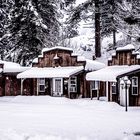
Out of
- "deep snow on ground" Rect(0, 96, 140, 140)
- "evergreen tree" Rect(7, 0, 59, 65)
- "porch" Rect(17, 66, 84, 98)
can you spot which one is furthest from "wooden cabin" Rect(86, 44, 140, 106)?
"evergreen tree" Rect(7, 0, 59, 65)

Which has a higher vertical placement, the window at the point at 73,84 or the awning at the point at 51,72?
the awning at the point at 51,72

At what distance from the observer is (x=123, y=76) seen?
32438mm

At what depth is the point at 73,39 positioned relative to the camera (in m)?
75.9

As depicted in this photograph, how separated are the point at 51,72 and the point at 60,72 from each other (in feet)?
4.14

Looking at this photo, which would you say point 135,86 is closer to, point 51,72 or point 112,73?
point 112,73

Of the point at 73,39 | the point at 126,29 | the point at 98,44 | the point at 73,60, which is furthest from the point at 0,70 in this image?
the point at 73,39

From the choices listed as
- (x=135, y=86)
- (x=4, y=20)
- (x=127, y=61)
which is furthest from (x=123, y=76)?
(x=4, y=20)

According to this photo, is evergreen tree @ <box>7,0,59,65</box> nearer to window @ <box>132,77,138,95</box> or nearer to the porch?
the porch

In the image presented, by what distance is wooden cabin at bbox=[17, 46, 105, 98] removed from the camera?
128 feet

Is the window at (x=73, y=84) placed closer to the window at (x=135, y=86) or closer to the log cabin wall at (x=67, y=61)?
the log cabin wall at (x=67, y=61)

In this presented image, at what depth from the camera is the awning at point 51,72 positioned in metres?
37.5

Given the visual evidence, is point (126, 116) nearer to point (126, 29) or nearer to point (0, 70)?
point (126, 29)

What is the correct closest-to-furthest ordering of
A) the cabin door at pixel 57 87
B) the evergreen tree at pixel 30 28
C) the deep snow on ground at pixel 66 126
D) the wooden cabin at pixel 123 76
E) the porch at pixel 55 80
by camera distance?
the deep snow on ground at pixel 66 126 < the wooden cabin at pixel 123 76 < the porch at pixel 55 80 < the cabin door at pixel 57 87 < the evergreen tree at pixel 30 28

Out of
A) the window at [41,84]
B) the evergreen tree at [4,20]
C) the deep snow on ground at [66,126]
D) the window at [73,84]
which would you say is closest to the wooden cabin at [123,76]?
the deep snow on ground at [66,126]
